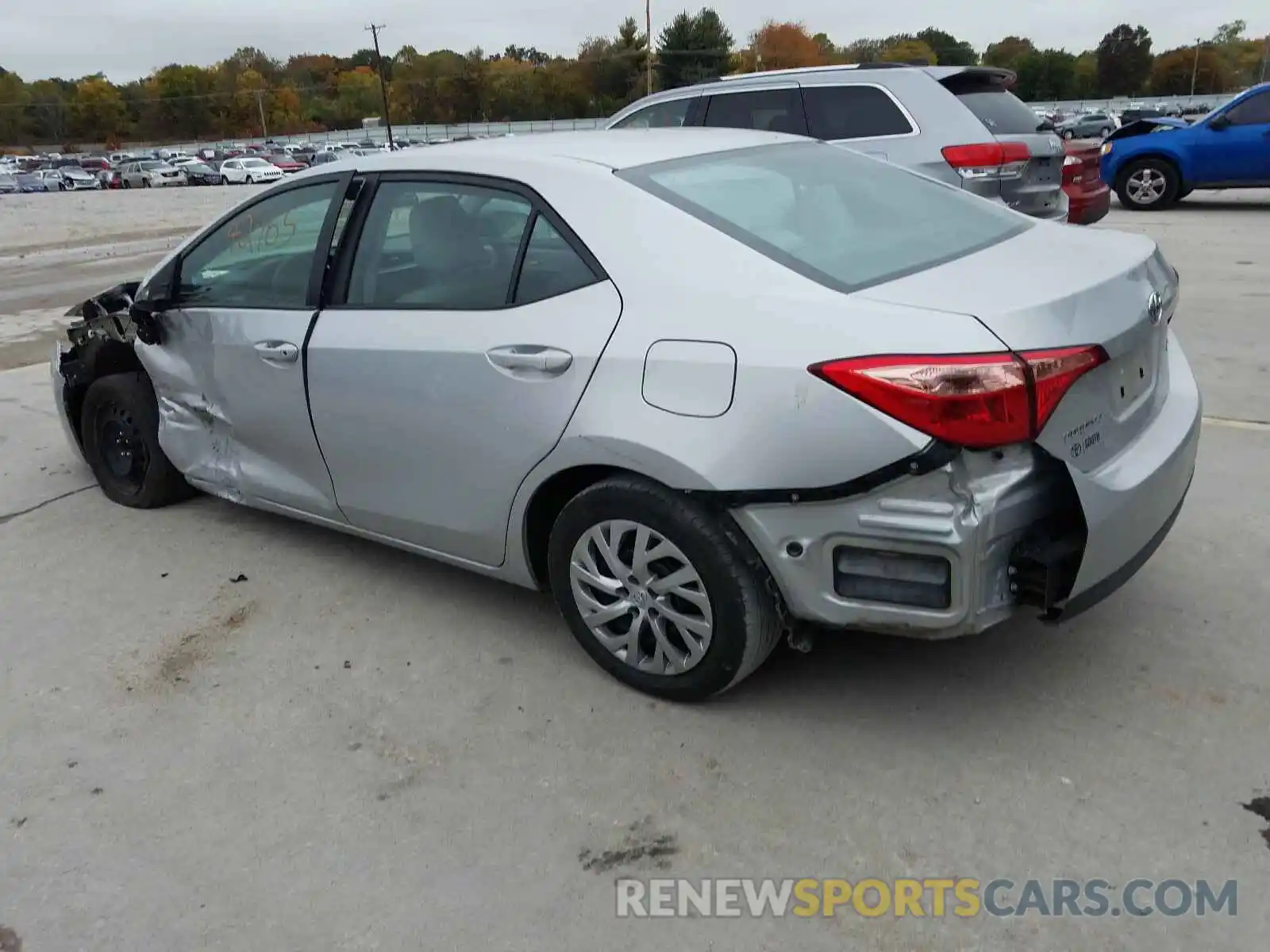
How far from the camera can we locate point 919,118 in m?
7.66

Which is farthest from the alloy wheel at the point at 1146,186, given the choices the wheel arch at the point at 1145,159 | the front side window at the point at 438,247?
the front side window at the point at 438,247

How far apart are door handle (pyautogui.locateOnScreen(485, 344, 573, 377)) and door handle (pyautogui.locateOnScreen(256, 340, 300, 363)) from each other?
973mm

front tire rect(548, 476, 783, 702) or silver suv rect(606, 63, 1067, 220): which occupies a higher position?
silver suv rect(606, 63, 1067, 220)

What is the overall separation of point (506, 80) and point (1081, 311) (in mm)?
114672

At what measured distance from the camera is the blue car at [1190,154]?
13.7 metres

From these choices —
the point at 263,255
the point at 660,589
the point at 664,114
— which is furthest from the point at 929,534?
the point at 664,114

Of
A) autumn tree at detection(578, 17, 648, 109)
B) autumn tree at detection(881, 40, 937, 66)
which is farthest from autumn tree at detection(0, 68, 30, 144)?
autumn tree at detection(881, 40, 937, 66)

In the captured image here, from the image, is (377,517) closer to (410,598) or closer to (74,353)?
(410,598)

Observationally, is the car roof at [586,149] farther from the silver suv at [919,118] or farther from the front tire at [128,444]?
the silver suv at [919,118]

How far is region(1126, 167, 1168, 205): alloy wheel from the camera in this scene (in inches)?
569

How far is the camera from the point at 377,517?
3.74 metres

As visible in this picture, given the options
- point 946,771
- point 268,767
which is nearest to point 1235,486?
point 946,771

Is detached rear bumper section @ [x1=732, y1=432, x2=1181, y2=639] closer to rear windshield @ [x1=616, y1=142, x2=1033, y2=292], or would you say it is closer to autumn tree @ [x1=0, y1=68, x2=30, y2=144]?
rear windshield @ [x1=616, y1=142, x2=1033, y2=292]

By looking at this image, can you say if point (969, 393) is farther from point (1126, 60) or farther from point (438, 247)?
point (1126, 60)
